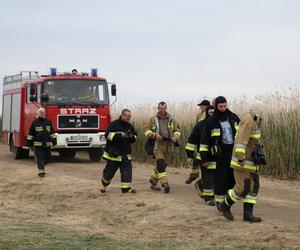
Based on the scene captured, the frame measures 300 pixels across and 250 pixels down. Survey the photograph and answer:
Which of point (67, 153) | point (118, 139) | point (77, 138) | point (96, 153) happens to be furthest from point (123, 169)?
point (67, 153)

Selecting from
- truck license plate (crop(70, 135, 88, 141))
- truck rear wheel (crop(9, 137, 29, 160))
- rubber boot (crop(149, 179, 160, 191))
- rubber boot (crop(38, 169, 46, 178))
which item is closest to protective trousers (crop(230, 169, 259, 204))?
rubber boot (crop(149, 179, 160, 191))

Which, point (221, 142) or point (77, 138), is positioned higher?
point (221, 142)

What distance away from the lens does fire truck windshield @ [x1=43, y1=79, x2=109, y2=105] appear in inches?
766

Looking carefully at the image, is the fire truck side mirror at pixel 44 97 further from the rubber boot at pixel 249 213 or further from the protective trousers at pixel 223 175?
the rubber boot at pixel 249 213

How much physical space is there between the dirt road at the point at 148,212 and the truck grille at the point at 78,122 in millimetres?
3123

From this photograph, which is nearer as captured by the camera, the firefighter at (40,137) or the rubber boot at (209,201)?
the rubber boot at (209,201)

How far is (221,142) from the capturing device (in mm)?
9414

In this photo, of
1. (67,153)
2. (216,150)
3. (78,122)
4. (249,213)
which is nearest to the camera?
(249,213)

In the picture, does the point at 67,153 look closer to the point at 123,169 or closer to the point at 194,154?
Answer: the point at 123,169

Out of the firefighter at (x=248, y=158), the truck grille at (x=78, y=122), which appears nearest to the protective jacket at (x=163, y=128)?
the firefighter at (x=248, y=158)

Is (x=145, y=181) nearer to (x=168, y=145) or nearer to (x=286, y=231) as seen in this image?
(x=168, y=145)

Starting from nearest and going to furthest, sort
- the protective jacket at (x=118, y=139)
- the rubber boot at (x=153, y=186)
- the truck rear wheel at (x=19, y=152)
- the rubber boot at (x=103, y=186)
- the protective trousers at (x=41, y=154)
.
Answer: the protective jacket at (x=118, y=139), the rubber boot at (x=103, y=186), the rubber boot at (x=153, y=186), the protective trousers at (x=41, y=154), the truck rear wheel at (x=19, y=152)

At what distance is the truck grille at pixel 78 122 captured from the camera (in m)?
19.4

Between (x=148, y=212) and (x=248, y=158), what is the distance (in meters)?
2.29
